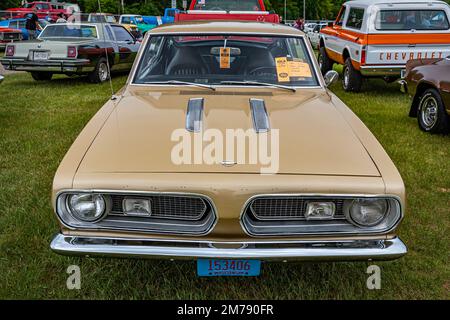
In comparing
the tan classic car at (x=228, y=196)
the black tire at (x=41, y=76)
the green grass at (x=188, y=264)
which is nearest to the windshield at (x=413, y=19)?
the green grass at (x=188, y=264)

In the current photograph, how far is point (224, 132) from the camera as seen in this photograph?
107 inches

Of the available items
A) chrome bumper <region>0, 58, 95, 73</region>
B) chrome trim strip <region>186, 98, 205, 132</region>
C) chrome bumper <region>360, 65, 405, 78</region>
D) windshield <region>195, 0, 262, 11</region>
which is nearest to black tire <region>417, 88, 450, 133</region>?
chrome bumper <region>360, 65, 405, 78</region>

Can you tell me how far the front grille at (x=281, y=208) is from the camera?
7.73ft

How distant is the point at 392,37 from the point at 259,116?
6393 millimetres

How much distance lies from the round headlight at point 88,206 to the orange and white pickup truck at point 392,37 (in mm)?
6959

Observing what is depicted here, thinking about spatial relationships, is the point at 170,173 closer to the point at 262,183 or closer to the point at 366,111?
the point at 262,183

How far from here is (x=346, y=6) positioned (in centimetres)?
1023

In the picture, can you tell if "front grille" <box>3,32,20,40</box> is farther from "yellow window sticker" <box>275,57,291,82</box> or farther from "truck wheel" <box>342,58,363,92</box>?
"yellow window sticker" <box>275,57,291,82</box>

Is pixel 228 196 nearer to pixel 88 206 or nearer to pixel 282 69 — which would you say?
pixel 88 206

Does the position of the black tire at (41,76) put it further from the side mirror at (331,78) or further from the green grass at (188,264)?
the side mirror at (331,78)

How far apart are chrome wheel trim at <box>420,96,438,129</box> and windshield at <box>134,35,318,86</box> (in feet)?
10.3
